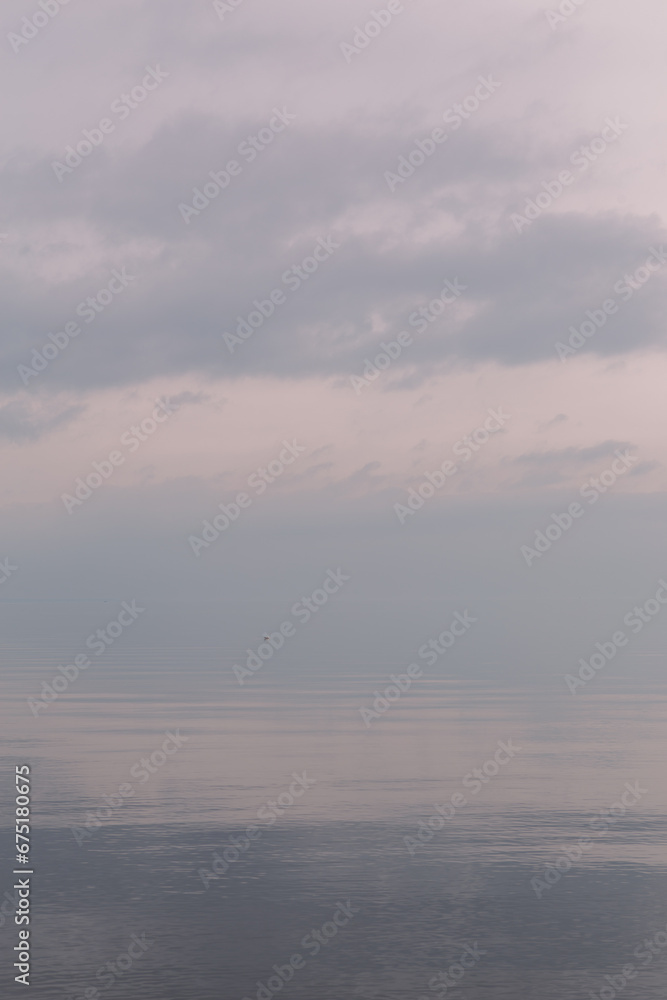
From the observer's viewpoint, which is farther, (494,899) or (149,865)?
(149,865)

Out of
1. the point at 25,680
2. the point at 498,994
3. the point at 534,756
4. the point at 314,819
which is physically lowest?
the point at 25,680

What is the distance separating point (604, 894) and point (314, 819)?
21338 mm

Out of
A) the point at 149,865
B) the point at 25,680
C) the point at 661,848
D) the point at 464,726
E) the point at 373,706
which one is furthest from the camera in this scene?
the point at 25,680

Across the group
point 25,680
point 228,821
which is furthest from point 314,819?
point 25,680

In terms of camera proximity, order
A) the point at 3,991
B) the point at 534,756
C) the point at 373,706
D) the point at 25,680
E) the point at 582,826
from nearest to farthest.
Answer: the point at 3,991 < the point at 582,826 < the point at 534,756 < the point at 373,706 < the point at 25,680

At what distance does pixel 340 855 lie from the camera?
61625 mm

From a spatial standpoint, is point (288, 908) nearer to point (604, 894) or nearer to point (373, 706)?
point (604, 894)

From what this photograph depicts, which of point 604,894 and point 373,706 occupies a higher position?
point 604,894

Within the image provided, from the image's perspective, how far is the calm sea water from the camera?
150 ft

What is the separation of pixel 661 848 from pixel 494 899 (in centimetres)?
1449

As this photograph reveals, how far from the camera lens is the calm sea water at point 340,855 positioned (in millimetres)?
45656

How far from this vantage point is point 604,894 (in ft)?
182

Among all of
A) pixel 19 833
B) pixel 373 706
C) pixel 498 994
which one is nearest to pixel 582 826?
pixel 498 994

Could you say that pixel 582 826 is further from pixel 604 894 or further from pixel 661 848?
pixel 604 894
